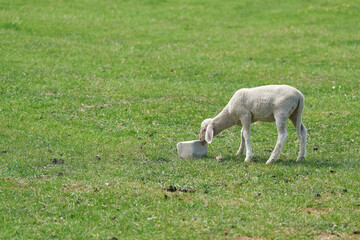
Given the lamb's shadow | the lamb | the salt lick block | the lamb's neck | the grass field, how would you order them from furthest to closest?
the lamb's neck
the salt lick block
the lamb's shadow
the lamb
the grass field

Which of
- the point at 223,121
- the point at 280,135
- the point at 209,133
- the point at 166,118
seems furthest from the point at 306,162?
the point at 166,118

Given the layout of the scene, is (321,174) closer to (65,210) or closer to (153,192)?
(153,192)

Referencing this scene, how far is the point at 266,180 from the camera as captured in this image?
10.2m

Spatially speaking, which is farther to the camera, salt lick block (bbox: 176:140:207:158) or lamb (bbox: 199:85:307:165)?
salt lick block (bbox: 176:140:207:158)

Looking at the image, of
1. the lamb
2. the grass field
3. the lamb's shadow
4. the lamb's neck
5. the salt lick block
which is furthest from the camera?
the lamb's neck

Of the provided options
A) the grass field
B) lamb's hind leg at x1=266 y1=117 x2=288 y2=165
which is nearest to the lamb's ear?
the grass field

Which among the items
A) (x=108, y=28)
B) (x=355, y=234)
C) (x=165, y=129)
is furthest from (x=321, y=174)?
(x=108, y=28)

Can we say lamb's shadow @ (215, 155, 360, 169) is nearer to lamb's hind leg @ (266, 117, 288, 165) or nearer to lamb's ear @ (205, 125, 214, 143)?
lamb's hind leg @ (266, 117, 288, 165)

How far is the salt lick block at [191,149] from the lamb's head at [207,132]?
12 cm

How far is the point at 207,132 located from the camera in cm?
1181

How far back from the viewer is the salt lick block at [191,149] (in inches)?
468

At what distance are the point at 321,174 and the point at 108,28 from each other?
17844 millimetres

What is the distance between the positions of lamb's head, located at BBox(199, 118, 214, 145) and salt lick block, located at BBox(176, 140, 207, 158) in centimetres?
12

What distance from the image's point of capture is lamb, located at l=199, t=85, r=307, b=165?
36.6 ft
